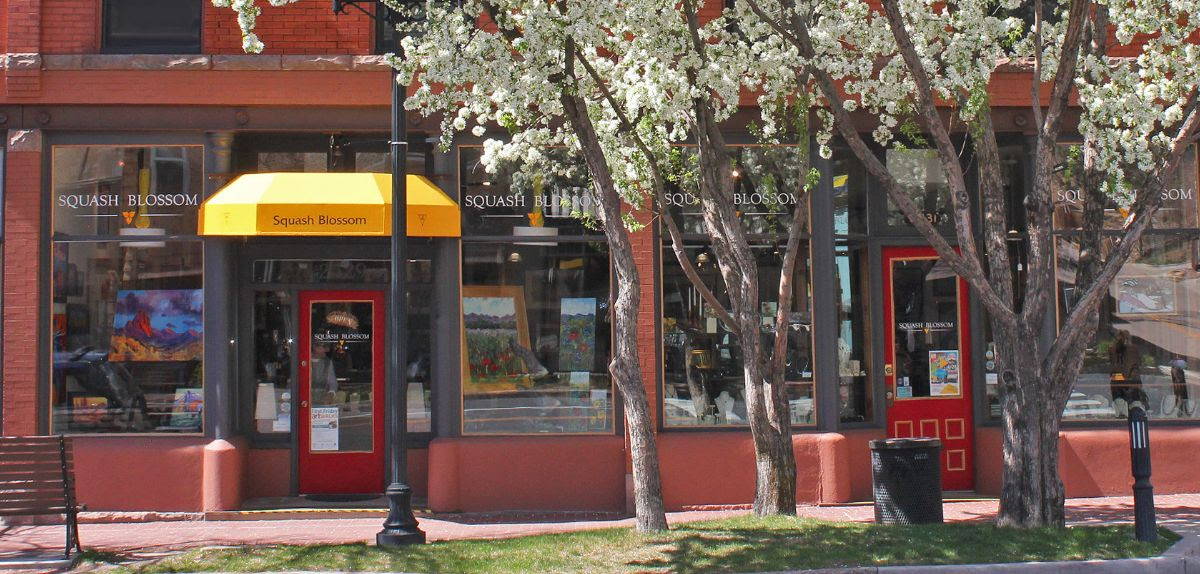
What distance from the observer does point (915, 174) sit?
1260 cm

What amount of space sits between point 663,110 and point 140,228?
20.0 ft

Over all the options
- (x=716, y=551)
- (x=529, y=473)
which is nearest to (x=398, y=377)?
(x=716, y=551)

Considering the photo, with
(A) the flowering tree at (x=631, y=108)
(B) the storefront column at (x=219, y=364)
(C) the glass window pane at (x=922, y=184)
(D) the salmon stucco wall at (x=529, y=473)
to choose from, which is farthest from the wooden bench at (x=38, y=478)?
(C) the glass window pane at (x=922, y=184)

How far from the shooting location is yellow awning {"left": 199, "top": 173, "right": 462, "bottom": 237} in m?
11.0

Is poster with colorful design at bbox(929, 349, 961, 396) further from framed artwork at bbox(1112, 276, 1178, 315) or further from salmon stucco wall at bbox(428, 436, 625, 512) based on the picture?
salmon stucco wall at bbox(428, 436, 625, 512)

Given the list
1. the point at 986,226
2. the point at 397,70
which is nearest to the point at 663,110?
the point at 397,70

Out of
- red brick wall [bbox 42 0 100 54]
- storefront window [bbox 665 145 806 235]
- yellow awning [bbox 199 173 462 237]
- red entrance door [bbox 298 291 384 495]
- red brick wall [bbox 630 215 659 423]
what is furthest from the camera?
red entrance door [bbox 298 291 384 495]

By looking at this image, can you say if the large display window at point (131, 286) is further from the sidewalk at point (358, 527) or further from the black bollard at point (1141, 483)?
the black bollard at point (1141, 483)

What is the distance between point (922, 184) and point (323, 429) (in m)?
7.42

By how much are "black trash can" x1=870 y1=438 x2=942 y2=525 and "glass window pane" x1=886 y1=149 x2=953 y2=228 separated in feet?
11.4

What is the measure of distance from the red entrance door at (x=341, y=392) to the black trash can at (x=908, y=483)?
5571 millimetres

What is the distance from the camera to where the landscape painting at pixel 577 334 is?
472 inches

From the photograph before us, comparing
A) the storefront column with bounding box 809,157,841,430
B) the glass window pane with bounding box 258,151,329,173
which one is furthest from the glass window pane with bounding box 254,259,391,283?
the storefront column with bounding box 809,157,841,430

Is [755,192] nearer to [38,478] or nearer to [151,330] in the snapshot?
[151,330]
